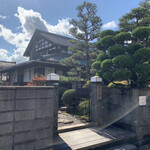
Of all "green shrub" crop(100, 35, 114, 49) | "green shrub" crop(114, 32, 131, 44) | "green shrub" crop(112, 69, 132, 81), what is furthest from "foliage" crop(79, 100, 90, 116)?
"green shrub" crop(114, 32, 131, 44)

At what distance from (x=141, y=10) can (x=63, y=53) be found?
480 inches

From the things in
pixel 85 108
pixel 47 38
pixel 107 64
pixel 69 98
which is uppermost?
pixel 47 38

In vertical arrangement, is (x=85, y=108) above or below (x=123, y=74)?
below

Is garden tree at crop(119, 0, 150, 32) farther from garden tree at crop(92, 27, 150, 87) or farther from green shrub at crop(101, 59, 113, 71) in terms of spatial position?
green shrub at crop(101, 59, 113, 71)

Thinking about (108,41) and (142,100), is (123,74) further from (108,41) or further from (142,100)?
(108,41)

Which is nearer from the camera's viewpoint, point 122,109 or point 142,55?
point 142,55

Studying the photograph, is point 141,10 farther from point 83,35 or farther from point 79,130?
point 79,130

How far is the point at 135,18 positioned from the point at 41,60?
9369 millimetres

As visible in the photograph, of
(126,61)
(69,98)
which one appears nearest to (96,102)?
(126,61)

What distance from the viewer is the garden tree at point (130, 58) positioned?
226 inches

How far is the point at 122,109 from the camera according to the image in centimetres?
655

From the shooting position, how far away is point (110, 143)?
5.14m

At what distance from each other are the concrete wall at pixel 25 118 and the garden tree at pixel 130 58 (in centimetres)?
361

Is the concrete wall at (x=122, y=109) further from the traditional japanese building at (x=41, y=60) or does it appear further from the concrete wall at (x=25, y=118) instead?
the traditional japanese building at (x=41, y=60)
